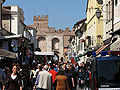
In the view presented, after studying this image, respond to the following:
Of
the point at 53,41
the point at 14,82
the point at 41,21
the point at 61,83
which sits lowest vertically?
the point at 61,83

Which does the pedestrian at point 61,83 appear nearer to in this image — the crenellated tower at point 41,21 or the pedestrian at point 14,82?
the pedestrian at point 14,82

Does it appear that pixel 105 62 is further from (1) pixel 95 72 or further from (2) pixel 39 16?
(2) pixel 39 16

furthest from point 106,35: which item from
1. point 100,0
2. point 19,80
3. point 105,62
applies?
point 19,80

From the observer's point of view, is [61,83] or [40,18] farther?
[40,18]

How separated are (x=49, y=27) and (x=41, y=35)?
1571 centimetres

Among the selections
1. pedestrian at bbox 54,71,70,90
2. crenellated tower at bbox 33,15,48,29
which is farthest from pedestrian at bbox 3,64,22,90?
crenellated tower at bbox 33,15,48,29

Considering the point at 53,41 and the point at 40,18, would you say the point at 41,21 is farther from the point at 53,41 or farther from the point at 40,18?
the point at 53,41

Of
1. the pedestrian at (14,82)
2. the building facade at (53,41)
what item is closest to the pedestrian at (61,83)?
the pedestrian at (14,82)

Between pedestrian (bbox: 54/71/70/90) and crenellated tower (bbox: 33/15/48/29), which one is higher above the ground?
crenellated tower (bbox: 33/15/48/29)

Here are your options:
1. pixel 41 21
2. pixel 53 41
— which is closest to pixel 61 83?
pixel 53 41

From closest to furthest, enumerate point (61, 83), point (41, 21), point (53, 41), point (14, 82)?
point (14, 82)
point (61, 83)
point (53, 41)
point (41, 21)

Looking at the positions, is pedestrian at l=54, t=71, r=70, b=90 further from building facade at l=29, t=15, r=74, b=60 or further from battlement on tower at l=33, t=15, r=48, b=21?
battlement on tower at l=33, t=15, r=48, b=21

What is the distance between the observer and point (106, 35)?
83.7 feet

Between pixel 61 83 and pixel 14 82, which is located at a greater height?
pixel 14 82
